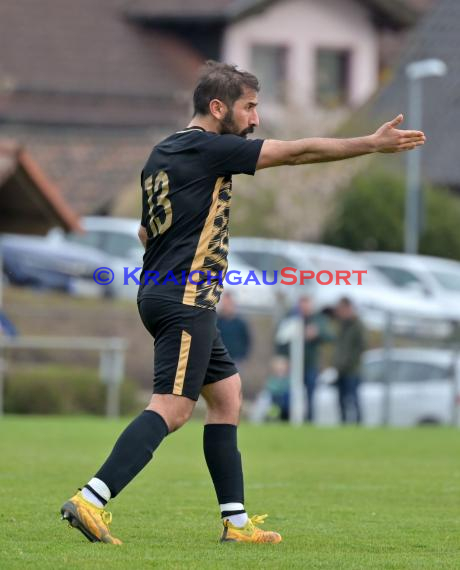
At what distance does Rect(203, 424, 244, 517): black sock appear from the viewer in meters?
7.20

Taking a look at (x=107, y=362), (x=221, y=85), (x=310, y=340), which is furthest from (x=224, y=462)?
(x=107, y=362)

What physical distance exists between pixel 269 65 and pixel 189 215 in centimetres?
4305

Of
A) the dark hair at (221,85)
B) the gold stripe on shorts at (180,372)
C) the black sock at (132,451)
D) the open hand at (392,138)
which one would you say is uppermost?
the dark hair at (221,85)

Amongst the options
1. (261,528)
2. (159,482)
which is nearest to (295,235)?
(159,482)

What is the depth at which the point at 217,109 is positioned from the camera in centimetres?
707

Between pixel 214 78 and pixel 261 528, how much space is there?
91.2 inches

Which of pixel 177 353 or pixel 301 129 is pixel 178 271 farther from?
pixel 301 129

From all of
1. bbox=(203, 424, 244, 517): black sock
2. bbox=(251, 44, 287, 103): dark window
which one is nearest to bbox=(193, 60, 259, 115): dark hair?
bbox=(203, 424, 244, 517): black sock

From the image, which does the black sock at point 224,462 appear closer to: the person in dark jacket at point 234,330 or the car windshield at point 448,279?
the person in dark jacket at point 234,330

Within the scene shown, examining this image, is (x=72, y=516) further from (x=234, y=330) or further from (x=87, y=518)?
(x=234, y=330)

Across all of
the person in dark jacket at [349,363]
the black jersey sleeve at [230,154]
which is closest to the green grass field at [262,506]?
the black jersey sleeve at [230,154]

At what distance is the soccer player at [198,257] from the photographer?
269 inches

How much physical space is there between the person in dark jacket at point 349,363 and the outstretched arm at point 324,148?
15424 mm

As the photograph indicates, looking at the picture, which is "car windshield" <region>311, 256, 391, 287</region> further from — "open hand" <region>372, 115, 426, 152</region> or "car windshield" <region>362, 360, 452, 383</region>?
"open hand" <region>372, 115, 426, 152</region>
